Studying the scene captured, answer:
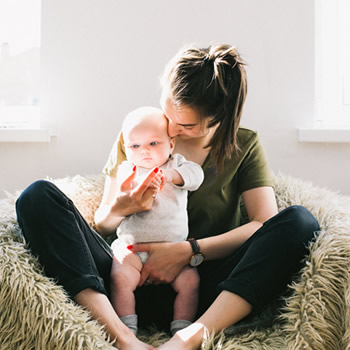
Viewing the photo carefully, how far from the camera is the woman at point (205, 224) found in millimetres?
1235

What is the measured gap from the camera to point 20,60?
226cm

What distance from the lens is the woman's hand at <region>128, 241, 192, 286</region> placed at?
138cm

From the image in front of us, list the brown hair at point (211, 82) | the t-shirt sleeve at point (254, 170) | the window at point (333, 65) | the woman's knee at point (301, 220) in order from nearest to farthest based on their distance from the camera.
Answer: the woman's knee at point (301, 220) → the brown hair at point (211, 82) → the t-shirt sleeve at point (254, 170) → the window at point (333, 65)

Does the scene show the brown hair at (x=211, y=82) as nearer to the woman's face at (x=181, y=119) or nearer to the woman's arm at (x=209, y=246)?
the woman's face at (x=181, y=119)

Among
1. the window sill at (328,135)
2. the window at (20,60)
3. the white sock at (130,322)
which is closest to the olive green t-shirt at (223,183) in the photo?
the white sock at (130,322)

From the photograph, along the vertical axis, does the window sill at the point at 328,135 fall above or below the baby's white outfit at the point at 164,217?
above

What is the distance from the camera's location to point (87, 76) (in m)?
2.13

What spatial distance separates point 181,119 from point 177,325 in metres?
0.53

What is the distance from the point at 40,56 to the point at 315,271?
1439mm

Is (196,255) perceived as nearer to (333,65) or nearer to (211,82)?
(211,82)

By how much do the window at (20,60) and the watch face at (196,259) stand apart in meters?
1.12

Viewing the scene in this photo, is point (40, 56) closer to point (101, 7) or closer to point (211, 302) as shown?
point (101, 7)

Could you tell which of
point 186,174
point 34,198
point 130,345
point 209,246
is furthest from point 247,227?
point 34,198

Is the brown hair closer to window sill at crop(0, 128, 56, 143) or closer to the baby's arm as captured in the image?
the baby's arm
